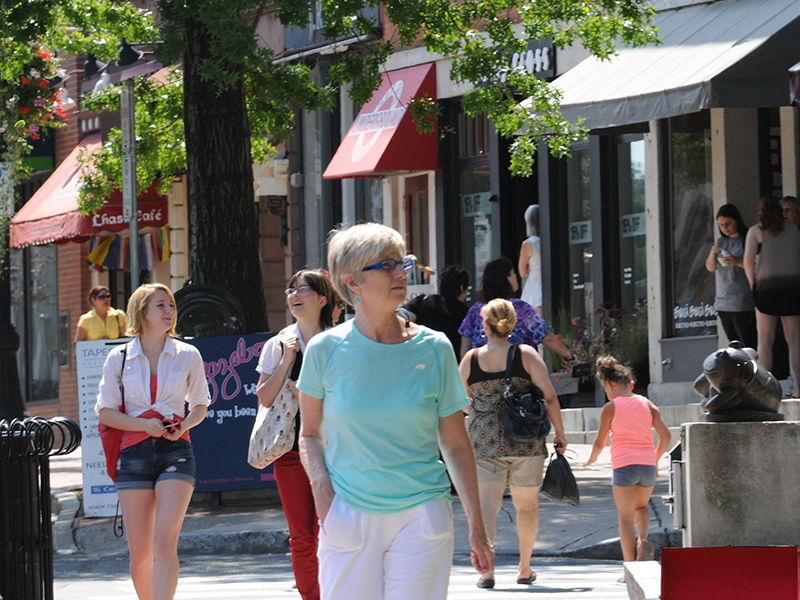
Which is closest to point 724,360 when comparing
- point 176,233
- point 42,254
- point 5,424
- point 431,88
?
point 5,424

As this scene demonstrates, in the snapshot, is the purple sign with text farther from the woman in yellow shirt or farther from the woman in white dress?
the woman in white dress

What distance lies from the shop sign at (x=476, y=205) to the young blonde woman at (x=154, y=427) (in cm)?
1281

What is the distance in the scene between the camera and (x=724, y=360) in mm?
7504

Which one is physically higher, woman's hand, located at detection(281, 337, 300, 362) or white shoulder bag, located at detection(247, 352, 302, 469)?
woman's hand, located at detection(281, 337, 300, 362)

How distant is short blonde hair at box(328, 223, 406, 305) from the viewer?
5176mm

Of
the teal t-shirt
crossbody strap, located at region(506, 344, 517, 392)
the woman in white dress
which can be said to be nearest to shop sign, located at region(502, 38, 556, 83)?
the woman in white dress

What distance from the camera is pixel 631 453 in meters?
9.79

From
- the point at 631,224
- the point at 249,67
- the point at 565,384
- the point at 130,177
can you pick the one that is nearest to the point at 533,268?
the point at 631,224

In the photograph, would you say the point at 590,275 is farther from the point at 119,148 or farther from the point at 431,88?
the point at 119,148

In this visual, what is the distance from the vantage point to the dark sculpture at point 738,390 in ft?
24.5

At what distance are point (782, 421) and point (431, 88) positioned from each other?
47.1 feet

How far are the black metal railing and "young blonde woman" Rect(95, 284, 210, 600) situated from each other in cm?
40

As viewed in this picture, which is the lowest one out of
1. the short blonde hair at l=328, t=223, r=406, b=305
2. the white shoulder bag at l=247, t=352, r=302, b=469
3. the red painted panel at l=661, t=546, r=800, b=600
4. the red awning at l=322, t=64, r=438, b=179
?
the red painted panel at l=661, t=546, r=800, b=600

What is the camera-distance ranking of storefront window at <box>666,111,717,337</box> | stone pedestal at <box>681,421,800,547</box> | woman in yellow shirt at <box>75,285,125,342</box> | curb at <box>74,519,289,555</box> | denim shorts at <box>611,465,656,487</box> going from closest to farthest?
stone pedestal at <box>681,421,800,547</box>, denim shorts at <box>611,465,656,487</box>, curb at <box>74,519,289,555</box>, storefront window at <box>666,111,717,337</box>, woman in yellow shirt at <box>75,285,125,342</box>
